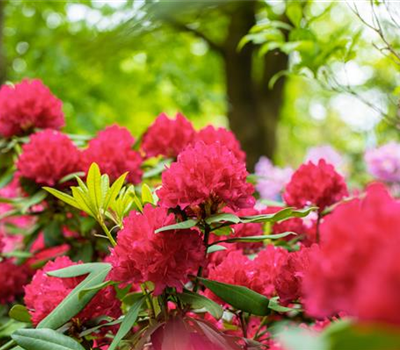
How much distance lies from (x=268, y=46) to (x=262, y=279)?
2.44 ft

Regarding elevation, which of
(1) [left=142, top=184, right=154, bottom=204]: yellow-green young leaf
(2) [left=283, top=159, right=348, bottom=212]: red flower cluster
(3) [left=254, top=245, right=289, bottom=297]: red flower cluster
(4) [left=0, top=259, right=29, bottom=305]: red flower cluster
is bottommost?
(4) [left=0, top=259, right=29, bottom=305]: red flower cluster

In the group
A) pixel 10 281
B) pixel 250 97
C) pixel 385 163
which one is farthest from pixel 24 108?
pixel 250 97

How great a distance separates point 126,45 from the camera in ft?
1.81

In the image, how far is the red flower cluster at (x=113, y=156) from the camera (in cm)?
152

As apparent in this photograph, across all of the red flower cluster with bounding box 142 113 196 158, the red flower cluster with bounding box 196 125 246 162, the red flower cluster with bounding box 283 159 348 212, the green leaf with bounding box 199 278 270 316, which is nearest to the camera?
the green leaf with bounding box 199 278 270 316

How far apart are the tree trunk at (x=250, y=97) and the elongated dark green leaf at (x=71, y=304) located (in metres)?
4.56

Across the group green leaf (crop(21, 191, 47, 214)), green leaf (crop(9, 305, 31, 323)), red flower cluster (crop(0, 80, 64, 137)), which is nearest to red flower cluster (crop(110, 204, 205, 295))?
green leaf (crop(9, 305, 31, 323))

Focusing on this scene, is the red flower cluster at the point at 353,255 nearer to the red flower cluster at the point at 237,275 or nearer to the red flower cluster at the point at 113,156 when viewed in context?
the red flower cluster at the point at 237,275

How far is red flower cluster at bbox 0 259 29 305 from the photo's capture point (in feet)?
5.19

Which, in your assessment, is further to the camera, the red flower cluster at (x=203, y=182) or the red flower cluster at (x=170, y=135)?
the red flower cluster at (x=170, y=135)

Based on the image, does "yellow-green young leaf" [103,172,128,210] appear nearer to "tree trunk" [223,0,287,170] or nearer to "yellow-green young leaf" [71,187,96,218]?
"yellow-green young leaf" [71,187,96,218]

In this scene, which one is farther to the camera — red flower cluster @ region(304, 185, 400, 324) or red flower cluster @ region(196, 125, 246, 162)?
red flower cluster @ region(196, 125, 246, 162)

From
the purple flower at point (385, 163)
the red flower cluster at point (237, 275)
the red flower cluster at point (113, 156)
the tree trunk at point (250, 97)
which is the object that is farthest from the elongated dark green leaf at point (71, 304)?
the tree trunk at point (250, 97)

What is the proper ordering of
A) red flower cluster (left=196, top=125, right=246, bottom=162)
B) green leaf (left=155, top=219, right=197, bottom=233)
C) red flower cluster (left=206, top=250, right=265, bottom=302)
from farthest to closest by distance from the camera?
red flower cluster (left=196, top=125, right=246, bottom=162)
red flower cluster (left=206, top=250, right=265, bottom=302)
green leaf (left=155, top=219, right=197, bottom=233)
